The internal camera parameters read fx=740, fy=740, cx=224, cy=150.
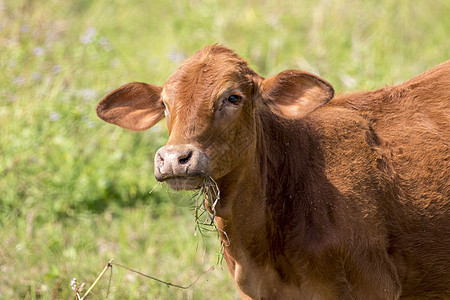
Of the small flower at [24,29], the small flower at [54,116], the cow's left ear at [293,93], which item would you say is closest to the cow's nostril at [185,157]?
the cow's left ear at [293,93]

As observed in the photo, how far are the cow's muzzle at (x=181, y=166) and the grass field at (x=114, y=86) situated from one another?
0.60m

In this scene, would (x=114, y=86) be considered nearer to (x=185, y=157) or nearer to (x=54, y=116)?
(x=54, y=116)

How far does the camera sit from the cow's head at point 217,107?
428cm

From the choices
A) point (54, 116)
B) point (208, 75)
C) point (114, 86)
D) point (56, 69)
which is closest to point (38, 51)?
point (56, 69)

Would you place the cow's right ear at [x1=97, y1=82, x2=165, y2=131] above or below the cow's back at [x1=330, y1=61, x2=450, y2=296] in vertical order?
above

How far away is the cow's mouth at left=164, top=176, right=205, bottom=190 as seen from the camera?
4.27 metres

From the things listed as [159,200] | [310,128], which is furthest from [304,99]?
[159,200]

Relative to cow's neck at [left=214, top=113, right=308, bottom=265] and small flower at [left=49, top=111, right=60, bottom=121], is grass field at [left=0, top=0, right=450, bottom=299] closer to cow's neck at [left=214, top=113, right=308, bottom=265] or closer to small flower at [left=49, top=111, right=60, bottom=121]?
small flower at [left=49, top=111, right=60, bottom=121]

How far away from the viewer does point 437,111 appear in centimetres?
533

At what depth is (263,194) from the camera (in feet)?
16.3

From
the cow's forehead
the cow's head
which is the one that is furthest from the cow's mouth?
the cow's forehead

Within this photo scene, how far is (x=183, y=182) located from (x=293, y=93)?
1084 millimetres

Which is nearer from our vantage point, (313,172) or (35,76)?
(313,172)

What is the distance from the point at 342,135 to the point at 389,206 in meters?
0.58
